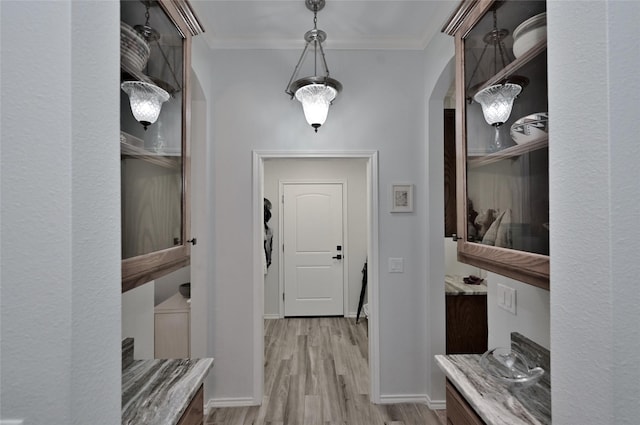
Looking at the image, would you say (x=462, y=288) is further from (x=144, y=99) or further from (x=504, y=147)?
(x=144, y=99)

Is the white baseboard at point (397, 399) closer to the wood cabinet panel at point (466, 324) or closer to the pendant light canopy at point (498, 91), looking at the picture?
the wood cabinet panel at point (466, 324)

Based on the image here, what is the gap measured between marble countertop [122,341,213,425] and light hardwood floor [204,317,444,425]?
1222 mm

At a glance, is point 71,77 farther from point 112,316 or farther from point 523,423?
point 523,423

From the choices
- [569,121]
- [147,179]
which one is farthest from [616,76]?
[147,179]

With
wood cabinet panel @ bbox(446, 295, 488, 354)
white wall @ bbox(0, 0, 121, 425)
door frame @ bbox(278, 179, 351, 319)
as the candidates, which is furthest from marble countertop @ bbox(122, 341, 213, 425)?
door frame @ bbox(278, 179, 351, 319)

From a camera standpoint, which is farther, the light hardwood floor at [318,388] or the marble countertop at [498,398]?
the light hardwood floor at [318,388]

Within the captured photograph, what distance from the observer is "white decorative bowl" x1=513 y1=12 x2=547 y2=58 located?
101cm

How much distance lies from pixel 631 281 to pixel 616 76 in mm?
395

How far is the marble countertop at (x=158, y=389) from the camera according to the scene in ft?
3.63

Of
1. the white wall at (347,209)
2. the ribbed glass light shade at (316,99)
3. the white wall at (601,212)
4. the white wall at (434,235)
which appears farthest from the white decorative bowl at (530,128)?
the white wall at (347,209)

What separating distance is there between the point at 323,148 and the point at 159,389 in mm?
1922

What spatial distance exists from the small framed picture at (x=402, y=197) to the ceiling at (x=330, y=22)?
3.63 ft

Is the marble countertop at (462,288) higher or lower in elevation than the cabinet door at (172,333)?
higher

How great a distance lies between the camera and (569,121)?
2.39 feet
